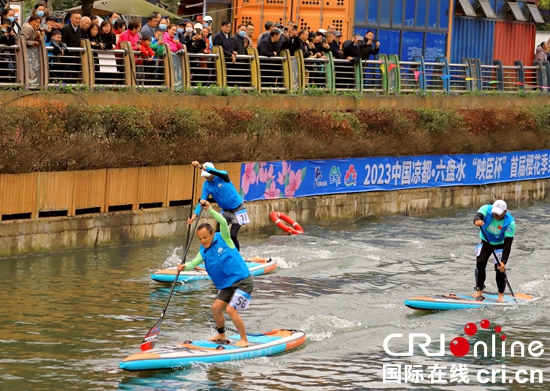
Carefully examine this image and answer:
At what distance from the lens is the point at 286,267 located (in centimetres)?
2173

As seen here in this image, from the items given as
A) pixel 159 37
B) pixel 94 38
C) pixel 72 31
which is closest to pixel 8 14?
pixel 72 31

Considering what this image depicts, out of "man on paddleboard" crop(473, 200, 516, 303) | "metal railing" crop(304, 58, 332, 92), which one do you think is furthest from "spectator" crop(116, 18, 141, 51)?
"man on paddleboard" crop(473, 200, 516, 303)

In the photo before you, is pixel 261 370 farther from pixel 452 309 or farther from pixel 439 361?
pixel 452 309

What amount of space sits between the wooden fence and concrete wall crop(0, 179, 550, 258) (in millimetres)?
249

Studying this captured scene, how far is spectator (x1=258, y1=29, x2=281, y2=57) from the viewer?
27.6m

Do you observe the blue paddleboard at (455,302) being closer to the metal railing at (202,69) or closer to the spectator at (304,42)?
the metal railing at (202,69)

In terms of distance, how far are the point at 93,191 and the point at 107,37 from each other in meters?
3.76

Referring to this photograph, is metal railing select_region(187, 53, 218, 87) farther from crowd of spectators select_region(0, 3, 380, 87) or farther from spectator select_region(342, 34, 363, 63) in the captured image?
spectator select_region(342, 34, 363, 63)

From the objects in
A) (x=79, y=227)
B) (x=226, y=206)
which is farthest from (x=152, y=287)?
(x=79, y=227)

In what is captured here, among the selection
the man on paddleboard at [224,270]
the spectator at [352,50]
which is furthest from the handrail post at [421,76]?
the man on paddleboard at [224,270]

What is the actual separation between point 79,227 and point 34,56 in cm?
365

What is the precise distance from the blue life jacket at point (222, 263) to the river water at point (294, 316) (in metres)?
1.12

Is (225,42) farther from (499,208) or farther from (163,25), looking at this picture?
(499,208)

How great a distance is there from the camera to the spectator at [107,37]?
23.5 meters
